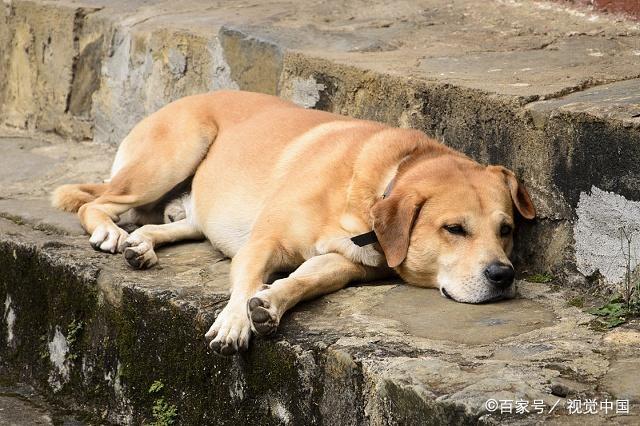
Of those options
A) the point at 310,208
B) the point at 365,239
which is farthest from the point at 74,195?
the point at 365,239

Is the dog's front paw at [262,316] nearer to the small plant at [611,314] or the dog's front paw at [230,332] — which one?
the dog's front paw at [230,332]

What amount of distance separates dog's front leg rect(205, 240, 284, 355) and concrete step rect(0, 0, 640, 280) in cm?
102

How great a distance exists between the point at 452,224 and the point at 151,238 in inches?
59.2

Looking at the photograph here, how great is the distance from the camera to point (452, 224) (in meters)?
3.99

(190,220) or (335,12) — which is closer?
(190,220)

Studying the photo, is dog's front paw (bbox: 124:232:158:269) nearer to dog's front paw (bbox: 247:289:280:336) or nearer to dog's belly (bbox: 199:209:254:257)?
dog's belly (bbox: 199:209:254:257)

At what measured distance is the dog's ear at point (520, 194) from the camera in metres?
4.16

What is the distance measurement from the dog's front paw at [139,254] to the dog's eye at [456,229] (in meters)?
1.33

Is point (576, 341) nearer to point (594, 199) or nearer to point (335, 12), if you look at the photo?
point (594, 199)

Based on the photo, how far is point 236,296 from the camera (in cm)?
388

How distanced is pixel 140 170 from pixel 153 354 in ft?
4.38

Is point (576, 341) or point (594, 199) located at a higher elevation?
point (594, 199)

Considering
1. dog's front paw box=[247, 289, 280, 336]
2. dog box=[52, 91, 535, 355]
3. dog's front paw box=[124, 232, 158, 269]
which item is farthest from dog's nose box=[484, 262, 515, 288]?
dog's front paw box=[124, 232, 158, 269]

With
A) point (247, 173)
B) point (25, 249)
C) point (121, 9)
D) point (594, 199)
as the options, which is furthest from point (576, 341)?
point (121, 9)
